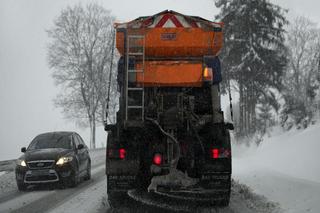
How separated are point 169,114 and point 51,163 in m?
A: 6.23

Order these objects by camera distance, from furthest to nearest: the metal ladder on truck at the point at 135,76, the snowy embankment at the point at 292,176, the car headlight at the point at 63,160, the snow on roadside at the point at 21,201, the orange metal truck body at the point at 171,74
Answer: the car headlight at the point at 63,160 → the snow on roadside at the point at 21,201 → the orange metal truck body at the point at 171,74 → the metal ladder on truck at the point at 135,76 → the snowy embankment at the point at 292,176

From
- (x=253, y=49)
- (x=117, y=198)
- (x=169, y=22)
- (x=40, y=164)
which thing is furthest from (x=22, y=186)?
(x=253, y=49)

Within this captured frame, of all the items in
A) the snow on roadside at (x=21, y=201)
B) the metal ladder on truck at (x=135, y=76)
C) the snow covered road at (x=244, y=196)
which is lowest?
the snow on roadside at (x=21, y=201)

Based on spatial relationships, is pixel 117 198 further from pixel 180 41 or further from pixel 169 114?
pixel 180 41

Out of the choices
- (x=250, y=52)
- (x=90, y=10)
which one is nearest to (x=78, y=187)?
(x=250, y=52)

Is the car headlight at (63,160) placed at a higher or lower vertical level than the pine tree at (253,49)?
lower

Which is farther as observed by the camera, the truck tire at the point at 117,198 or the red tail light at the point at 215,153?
the truck tire at the point at 117,198

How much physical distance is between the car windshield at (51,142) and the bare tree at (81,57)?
31.4 m

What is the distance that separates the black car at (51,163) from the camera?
13805 millimetres

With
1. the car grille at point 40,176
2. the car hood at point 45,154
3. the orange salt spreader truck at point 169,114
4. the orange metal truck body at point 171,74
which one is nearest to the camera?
the orange salt spreader truck at point 169,114

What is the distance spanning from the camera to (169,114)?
29.0 ft

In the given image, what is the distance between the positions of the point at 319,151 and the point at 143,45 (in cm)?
660

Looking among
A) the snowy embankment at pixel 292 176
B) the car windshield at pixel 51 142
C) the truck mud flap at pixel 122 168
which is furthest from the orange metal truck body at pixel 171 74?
the car windshield at pixel 51 142

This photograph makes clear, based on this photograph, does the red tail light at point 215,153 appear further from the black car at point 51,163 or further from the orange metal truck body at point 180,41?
the black car at point 51,163
